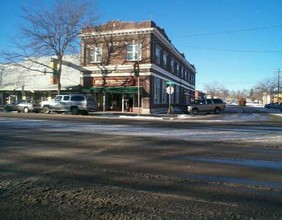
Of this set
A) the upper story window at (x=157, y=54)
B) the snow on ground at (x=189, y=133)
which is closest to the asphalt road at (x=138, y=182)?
the snow on ground at (x=189, y=133)

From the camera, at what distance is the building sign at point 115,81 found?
40.2 metres

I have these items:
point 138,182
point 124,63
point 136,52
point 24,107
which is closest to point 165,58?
point 136,52

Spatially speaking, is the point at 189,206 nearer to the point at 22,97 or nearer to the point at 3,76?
the point at 22,97

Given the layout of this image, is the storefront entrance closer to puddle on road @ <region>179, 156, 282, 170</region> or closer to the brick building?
the brick building

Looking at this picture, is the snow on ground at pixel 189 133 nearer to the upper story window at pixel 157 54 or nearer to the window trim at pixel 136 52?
the window trim at pixel 136 52

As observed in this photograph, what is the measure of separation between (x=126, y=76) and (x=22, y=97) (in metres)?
19.2

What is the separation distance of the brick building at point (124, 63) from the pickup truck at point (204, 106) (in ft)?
15.3

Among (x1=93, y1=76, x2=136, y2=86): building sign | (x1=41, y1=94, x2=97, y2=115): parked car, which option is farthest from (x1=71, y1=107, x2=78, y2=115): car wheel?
(x1=93, y1=76, x2=136, y2=86): building sign

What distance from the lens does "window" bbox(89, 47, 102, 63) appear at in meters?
42.4

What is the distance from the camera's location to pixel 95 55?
42.7m

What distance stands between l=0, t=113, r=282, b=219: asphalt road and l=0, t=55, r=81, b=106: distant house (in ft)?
113

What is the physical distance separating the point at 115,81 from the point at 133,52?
422 centimetres

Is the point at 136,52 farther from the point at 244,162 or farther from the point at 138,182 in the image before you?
the point at 138,182

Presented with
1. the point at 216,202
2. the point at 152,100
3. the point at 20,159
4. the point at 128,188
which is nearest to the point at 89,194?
the point at 128,188
